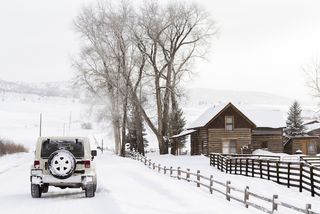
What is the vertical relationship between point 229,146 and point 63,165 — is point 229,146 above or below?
above

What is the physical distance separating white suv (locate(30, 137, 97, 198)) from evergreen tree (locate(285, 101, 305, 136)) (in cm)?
6333

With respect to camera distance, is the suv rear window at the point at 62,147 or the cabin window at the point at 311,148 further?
the cabin window at the point at 311,148

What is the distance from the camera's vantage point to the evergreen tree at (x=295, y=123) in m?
76.9

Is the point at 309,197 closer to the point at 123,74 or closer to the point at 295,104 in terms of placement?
the point at 123,74

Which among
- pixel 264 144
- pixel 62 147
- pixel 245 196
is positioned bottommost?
pixel 245 196

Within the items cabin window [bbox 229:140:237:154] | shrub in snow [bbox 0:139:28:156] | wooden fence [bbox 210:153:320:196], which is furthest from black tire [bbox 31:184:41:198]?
shrub in snow [bbox 0:139:28:156]

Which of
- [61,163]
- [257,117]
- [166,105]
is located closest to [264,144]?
[257,117]

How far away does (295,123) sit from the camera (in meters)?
77.4

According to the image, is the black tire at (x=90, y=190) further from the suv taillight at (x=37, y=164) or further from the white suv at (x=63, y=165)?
the suv taillight at (x=37, y=164)

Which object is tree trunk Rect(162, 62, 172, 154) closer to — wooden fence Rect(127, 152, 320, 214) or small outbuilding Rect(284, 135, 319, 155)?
small outbuilding Rect(284, 135, 319, 155)

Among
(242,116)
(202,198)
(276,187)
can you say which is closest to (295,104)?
(242,116)

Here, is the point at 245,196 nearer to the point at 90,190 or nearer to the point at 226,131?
the point at 90,190

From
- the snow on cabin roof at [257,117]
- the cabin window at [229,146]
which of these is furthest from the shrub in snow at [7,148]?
the cabin window at [229,146]

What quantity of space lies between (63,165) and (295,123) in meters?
65.2
